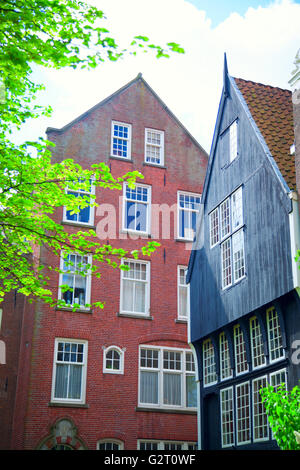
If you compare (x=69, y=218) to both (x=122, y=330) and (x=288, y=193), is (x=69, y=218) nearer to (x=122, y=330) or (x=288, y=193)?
(x=122, y=330)

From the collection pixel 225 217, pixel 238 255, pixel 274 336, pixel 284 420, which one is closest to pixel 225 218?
pixel 225 217

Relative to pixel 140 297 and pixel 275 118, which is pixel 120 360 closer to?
pixel 140 297

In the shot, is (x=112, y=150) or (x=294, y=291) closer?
(x=294, y=291)

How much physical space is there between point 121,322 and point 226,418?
352 inches

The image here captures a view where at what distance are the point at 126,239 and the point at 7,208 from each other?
1344cm

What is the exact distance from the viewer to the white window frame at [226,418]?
1923cm

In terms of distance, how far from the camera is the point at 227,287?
19.8 m

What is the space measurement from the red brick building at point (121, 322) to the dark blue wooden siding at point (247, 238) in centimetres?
596

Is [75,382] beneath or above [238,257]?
beneath

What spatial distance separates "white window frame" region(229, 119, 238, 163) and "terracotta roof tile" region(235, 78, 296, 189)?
3.14ft

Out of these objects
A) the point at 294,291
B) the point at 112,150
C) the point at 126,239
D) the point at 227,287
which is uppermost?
the point at 112,150

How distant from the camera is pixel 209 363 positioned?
21.4 meters

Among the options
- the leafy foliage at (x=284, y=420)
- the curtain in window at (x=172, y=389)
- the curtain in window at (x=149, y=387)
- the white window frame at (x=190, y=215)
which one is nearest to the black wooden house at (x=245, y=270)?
the leafy foliage at (x=284, y=420)
